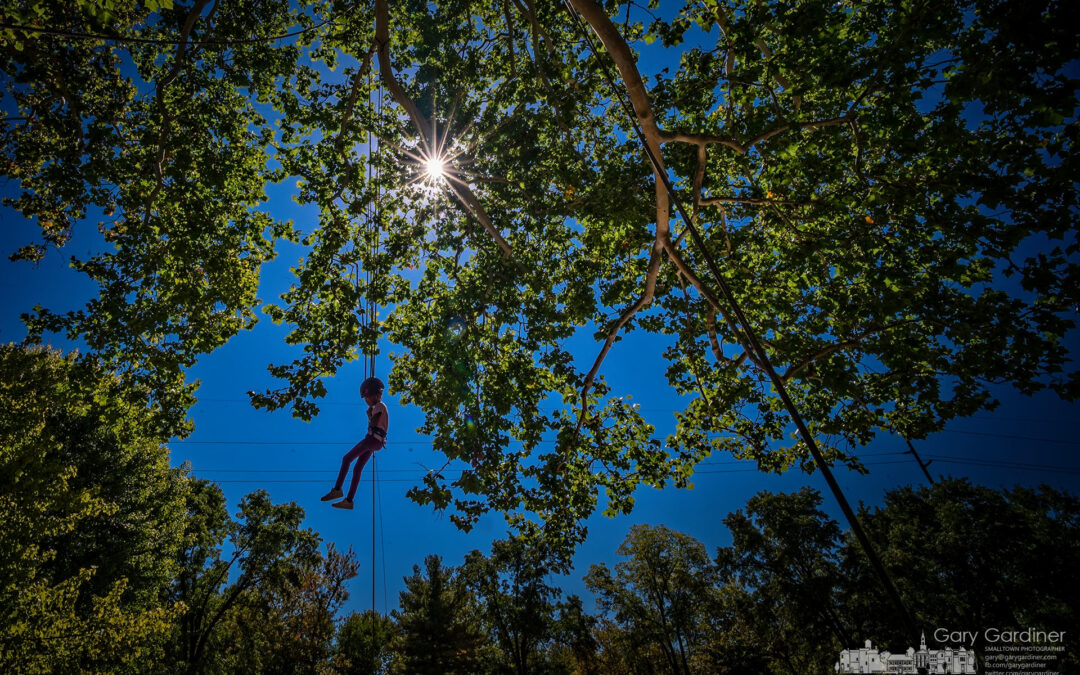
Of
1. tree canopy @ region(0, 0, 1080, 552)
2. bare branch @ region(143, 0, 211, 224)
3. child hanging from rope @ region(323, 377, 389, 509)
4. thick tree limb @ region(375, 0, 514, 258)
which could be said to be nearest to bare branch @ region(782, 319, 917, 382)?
tree canopy @ region(0, 0, 1080, 552)

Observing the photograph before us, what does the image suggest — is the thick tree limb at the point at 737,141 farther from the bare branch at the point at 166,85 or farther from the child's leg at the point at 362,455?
the bare branch at the point at 166,85

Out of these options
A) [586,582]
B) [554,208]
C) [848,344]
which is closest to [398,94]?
[554,208]

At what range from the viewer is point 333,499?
605cm

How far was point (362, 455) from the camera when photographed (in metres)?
6.42

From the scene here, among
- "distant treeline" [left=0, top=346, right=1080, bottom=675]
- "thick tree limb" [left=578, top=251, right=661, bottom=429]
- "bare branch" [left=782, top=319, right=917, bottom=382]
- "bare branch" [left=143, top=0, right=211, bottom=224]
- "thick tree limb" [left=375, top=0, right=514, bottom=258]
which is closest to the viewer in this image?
"bare branch" [left=143, top=0, right=211, bottom=224]

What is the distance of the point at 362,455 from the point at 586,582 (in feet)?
79.0

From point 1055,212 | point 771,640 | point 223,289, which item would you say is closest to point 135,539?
point 223,289

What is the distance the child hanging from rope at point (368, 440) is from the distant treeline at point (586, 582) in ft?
41.1

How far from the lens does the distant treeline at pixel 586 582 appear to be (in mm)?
16203

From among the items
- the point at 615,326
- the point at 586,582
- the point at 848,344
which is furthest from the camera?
the point at 586,582

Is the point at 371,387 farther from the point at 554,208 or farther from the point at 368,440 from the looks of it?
the point at 554,208

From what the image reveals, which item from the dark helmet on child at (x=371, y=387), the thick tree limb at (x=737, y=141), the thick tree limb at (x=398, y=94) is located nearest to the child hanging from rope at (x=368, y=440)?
the dark helmet on child at (x=371, y=387)

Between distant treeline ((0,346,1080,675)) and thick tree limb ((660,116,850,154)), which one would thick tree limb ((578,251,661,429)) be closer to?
thick tree limb ((660,116,850,154))

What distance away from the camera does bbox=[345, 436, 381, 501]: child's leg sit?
20.4 feet
